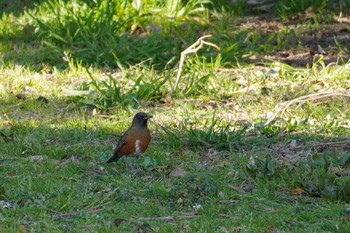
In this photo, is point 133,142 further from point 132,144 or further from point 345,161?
→ point 345,161

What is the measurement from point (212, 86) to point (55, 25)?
104 inches

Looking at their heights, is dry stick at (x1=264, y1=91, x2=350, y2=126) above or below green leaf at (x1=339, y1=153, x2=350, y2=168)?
below

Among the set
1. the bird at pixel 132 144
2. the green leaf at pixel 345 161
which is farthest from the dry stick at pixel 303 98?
the bird at pixel 132 144

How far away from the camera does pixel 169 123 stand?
8.07 meters

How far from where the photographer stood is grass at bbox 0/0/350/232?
580 centimetres

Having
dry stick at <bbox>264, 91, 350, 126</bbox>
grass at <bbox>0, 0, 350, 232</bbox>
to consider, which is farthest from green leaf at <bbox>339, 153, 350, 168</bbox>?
dry stick at <bbox>264, 91, 350, 126</bbox>

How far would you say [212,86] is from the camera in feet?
29.2

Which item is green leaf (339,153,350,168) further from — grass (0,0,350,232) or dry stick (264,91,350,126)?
dry stick (264,91,350,126)

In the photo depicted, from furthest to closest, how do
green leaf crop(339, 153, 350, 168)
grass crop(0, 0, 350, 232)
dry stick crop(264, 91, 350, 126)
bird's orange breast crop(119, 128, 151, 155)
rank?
dry stick crop(264, 91, 350, 126)
bird's orange breast crop(119, 128, 151, 155)
green leaf crop(339, 153, 350, 168)
grass crop(0, 0, 350, 232)

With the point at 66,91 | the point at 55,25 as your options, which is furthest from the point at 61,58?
the point at 66,91

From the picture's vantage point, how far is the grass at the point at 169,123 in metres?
5.80

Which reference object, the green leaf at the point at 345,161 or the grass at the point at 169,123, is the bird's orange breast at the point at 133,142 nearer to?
the grass at the point at 169,123

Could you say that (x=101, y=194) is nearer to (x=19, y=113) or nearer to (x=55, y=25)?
(x=19, y=113)

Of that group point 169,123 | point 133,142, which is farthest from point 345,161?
point 169,123
